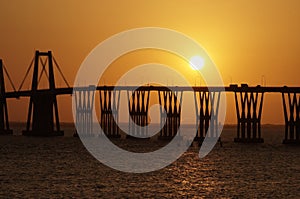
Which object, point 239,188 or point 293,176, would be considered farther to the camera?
point 293,176

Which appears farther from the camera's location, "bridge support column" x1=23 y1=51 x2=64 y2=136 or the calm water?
"bridge support column" x1=23 y1=51 x2=64 y2=136

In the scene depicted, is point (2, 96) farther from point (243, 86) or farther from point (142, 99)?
point (243, 86)

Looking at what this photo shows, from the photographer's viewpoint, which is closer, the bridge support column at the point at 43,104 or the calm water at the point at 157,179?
the calm water at the point at 157,179

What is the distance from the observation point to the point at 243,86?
385 feet

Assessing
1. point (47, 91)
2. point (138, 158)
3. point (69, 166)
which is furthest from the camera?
point (47, 91)

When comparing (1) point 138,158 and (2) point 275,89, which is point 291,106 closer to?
(2) point 275,89

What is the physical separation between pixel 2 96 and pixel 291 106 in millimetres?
67735

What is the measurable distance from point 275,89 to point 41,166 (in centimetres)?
4602

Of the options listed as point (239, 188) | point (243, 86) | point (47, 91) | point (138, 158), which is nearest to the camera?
point (239, 188)

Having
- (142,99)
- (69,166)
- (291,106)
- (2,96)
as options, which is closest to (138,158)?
(69,166)

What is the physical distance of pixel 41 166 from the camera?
269 feet

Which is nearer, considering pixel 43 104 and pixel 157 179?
pixel 157 179

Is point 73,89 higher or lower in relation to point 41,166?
higher

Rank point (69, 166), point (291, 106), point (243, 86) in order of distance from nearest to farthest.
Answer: point (69, 166)
point (291, 106)
point (243, 86)
